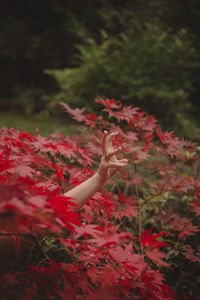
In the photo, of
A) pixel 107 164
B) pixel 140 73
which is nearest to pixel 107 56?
pixel 140 73

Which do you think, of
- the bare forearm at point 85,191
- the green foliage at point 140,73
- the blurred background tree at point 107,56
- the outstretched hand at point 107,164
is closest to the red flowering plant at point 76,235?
the bare forearm at point 85,191

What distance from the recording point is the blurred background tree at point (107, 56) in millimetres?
3768

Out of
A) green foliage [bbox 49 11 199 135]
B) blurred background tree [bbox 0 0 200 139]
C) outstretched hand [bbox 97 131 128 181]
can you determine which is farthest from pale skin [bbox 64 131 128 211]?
green foliage [bbox 49 11 199 135]

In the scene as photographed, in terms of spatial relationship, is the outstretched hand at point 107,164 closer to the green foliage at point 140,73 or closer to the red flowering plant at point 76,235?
the red flowering plant at point 76,235

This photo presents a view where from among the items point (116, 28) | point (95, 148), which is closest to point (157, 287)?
point (95, 148)

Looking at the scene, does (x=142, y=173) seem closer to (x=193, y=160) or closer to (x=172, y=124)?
(x=193, y=160)

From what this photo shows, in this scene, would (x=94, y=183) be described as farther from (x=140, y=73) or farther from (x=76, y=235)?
(x=140, y=73)

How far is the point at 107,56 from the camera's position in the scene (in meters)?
3.85

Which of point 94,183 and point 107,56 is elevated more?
point 107,56

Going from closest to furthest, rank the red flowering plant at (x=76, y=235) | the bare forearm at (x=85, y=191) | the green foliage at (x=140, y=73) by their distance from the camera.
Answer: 1. the red flowering plant at (x=76, y=235)
2. the bare forearm at (x=85, y=191)
3. the green foliage at (x=140, y=73)

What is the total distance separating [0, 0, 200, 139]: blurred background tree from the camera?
377cm

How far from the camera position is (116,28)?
201 inches

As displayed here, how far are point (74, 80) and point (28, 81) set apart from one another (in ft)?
12.7

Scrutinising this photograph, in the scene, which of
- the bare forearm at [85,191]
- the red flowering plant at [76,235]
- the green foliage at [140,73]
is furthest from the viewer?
the green foliage at [140,73]
